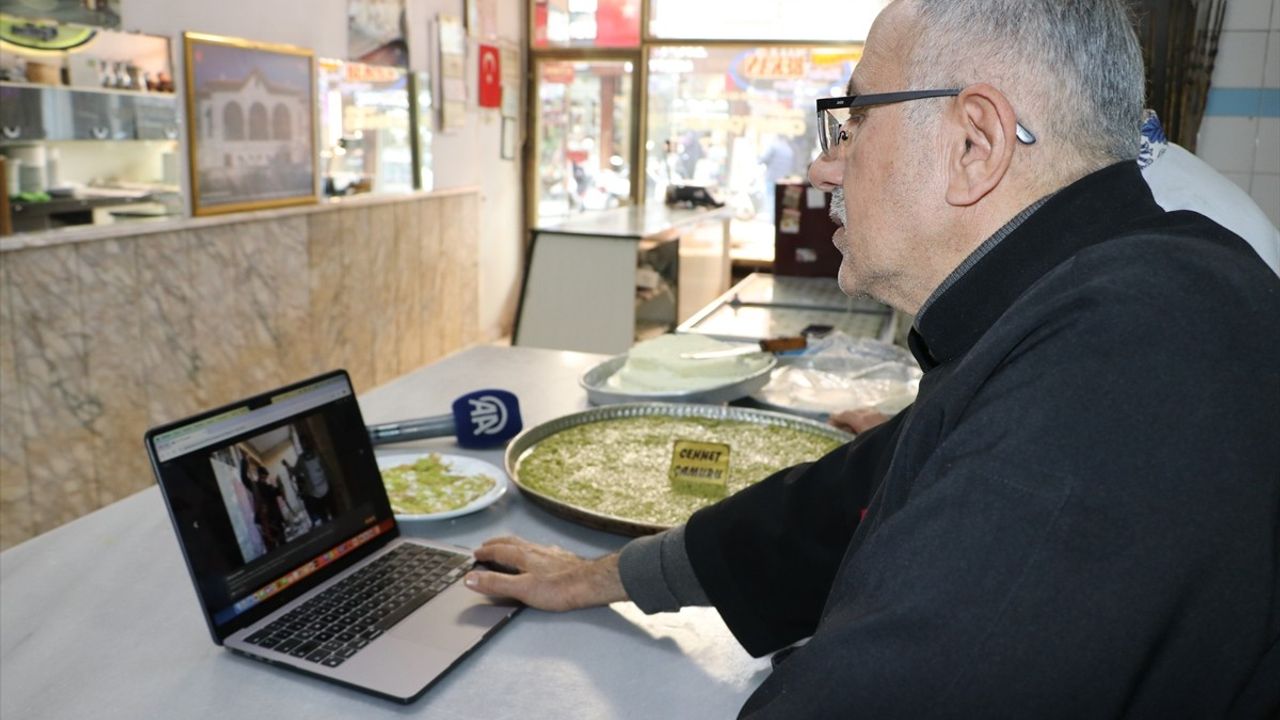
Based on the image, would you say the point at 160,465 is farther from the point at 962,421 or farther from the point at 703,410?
the point at 703,410

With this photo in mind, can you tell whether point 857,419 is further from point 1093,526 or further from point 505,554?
point 1093,526

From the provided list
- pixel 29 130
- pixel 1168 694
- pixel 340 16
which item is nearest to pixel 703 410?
pixel 1168 694

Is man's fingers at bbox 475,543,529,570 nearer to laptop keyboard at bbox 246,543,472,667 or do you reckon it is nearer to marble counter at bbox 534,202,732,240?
laptop keyboard at bbox 246,543,472,667

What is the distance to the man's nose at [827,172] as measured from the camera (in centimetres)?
97

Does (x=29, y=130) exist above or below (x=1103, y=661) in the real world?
above

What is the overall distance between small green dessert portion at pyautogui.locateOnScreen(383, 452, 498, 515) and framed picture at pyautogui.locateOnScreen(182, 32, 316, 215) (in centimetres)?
292

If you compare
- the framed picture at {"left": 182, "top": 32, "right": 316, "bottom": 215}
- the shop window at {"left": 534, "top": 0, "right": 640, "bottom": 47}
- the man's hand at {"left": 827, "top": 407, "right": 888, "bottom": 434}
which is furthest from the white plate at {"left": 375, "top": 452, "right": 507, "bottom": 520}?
the shop window at {"left": 534, "top": 0, "right": 640, "bottom": 47}

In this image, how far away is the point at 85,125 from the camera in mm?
3477

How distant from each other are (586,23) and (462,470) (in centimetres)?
585

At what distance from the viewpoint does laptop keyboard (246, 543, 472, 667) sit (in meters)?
1.06

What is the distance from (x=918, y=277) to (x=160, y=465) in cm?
75

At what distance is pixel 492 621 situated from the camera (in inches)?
44.6

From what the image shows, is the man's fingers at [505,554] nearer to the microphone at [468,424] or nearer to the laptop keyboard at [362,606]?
the laptop keyboard at [362,606]

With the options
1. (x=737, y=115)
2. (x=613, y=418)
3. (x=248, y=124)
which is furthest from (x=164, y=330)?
(x=737, y=115)
